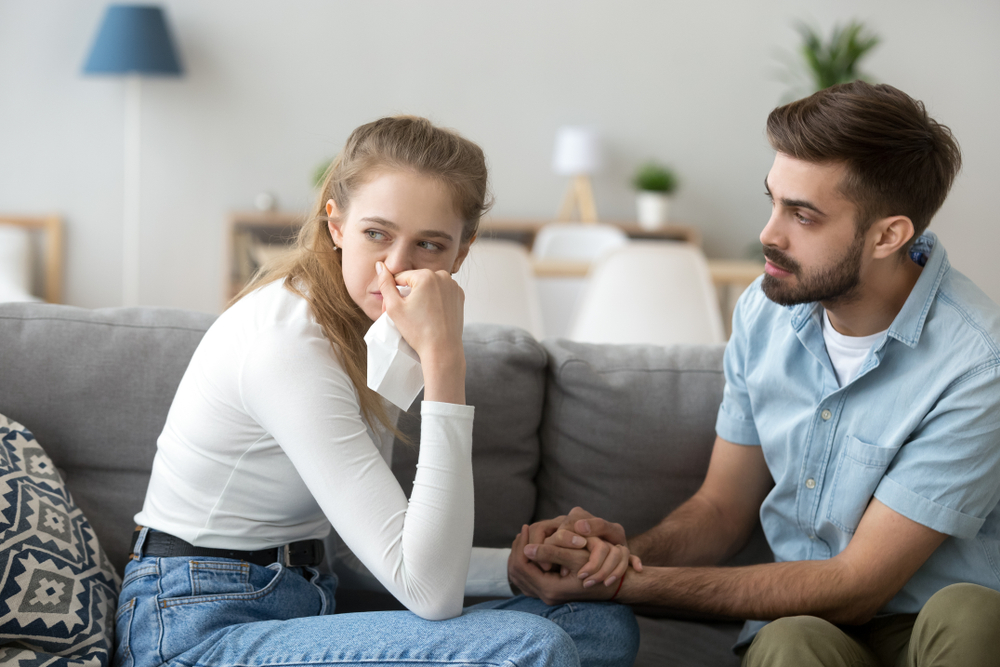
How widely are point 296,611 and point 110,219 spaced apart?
4353mm

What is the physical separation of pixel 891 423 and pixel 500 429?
2.11 feet

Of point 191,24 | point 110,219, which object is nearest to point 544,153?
point 191,24

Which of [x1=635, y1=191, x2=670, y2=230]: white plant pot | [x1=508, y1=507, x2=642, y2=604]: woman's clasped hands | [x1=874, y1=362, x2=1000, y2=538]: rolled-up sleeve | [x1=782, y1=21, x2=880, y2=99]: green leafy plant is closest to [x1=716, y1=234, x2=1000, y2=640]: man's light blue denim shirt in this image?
[x1=874, y1=362, x2=1000, y2=538]: rolled-up sleeve

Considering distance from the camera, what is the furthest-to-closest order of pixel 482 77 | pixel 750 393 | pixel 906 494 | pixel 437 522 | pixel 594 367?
pixel 482 77 → pixel 594 367 → pixel 750 393 → pixel 906 494 → pixel 437 522

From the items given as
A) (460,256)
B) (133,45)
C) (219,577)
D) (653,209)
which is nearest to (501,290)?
(460,256)

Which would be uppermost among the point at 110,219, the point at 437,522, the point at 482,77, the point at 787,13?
the point at 787,13

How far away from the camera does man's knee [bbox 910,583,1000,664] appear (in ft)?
3.45

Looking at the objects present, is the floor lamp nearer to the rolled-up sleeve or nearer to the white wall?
the white wall

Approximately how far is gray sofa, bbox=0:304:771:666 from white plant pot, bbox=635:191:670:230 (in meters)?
3.66

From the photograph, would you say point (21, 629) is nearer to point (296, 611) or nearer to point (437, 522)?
point (296, 611)

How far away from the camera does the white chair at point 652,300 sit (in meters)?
2.96

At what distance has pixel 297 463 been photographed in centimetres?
108

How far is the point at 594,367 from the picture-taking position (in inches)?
63.5

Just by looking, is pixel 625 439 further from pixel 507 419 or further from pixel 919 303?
pixel 919 303
